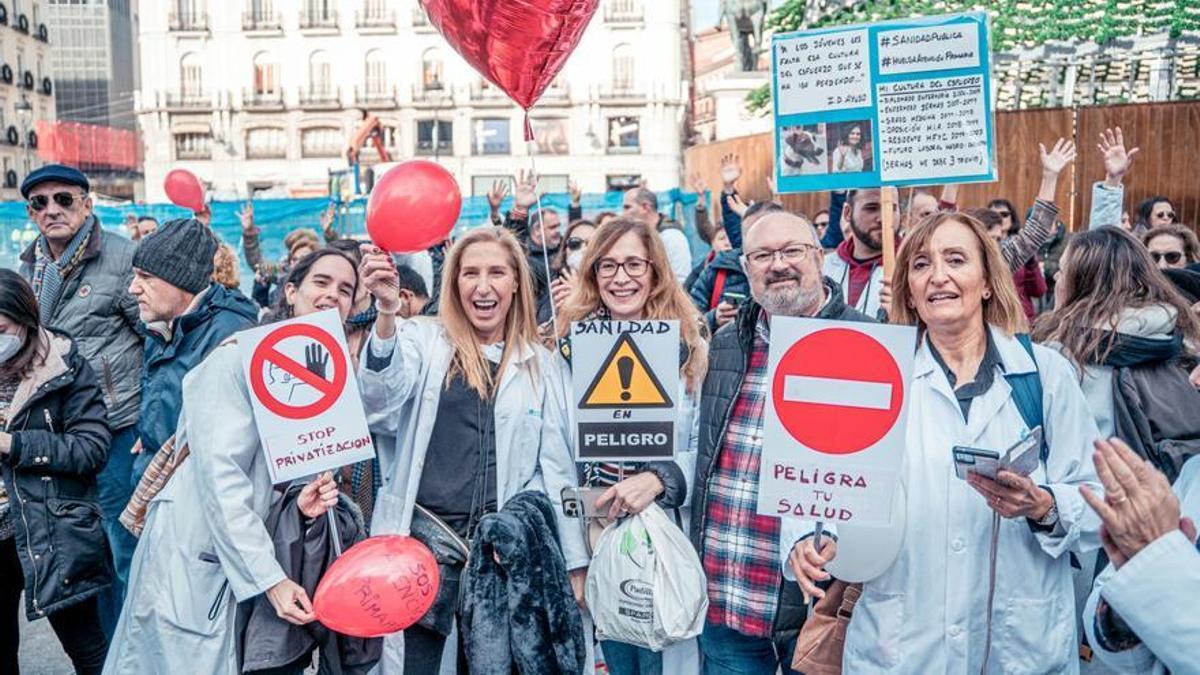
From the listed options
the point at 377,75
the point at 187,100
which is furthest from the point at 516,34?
the point at 187,100

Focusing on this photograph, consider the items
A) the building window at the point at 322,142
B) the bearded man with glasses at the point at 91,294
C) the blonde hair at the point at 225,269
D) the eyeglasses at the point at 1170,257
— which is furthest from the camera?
the building window at the point at 322,142

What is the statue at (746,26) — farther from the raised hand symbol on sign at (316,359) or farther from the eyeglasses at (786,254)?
the raised hand symbol on sign at (316,359)

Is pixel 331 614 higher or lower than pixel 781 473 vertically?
lower

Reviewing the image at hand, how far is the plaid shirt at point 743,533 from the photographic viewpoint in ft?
10.9

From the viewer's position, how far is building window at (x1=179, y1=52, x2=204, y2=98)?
4978 cm

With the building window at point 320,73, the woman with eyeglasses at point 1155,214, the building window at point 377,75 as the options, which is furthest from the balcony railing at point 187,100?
the woman with eyeglasses at point 1155,214

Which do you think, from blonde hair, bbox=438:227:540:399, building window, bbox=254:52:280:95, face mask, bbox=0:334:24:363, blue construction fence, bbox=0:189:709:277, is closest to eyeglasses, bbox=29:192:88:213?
face mask, bbox=0:334:24:363

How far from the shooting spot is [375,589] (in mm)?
2955

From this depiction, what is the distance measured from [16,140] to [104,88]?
603 inches

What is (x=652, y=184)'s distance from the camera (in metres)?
48.1

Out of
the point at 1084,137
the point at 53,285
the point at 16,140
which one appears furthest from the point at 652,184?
the point at 53,285

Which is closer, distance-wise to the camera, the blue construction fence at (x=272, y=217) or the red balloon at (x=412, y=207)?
the red balloon at (x=412, y=207)

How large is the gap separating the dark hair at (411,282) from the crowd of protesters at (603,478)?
89 centimetres

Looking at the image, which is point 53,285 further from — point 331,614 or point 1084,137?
point 1084,137
